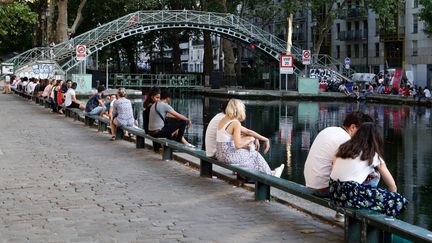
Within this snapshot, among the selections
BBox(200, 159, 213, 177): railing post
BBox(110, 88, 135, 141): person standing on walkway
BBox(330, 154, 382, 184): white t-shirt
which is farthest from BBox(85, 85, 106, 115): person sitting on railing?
BBox(330, 154, 382, 184): white t-shirt

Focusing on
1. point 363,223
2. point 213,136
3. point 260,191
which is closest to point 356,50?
point 213,136

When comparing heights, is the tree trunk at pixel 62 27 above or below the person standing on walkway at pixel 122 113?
above

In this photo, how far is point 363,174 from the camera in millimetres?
7160

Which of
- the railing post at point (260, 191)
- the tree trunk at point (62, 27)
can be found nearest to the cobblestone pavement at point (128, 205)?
the railing post at point (260, 191)

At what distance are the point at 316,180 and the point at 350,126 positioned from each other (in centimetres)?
75

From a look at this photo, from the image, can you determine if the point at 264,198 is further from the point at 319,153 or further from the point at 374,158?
the point at 374,158

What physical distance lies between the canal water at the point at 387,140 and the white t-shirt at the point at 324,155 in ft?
10.8

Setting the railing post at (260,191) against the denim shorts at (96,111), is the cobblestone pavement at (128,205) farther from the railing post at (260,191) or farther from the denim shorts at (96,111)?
the denim shorts at (96,111)

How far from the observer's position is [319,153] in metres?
7.86

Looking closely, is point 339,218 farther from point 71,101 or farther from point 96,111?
point 71,101

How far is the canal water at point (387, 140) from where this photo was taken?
13734 mm

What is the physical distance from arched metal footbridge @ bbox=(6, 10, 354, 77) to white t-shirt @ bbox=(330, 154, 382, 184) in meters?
46.4

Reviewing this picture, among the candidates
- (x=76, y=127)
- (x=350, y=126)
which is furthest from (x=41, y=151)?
(x=350, y=126)

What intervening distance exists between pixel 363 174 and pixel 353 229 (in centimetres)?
58
